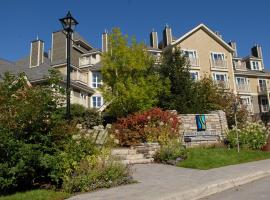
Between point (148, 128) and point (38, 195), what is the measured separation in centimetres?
926

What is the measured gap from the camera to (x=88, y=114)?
79.2 feet

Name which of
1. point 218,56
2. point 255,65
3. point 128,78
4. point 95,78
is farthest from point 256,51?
point 128,78

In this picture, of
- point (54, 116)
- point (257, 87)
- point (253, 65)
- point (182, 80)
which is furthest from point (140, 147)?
point (253, 65)

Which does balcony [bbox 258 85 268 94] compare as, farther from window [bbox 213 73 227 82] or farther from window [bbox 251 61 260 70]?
window [bbox 213 73 227 82]

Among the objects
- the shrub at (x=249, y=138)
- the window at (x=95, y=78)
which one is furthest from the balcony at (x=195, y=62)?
the shrub at (x=249, y=138)

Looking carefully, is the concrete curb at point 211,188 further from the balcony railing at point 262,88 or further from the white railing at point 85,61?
the balcony railing at point 262,88

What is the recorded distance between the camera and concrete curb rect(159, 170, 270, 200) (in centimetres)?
745

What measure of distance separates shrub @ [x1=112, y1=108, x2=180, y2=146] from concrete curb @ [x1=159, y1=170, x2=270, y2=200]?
603cm

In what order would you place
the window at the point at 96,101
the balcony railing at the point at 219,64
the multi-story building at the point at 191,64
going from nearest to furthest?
the multi-story building at the point at 191,64 → the window at the point at 96,101 → the balcony railing at the point at 219,64

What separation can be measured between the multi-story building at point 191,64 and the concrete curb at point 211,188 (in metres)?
26.8

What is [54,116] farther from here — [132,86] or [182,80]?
[182,80]

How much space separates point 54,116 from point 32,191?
2.06 metres

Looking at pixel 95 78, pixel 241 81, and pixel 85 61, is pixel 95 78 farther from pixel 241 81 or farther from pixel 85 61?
pixel 241 81

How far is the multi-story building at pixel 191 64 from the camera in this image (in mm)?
38531
